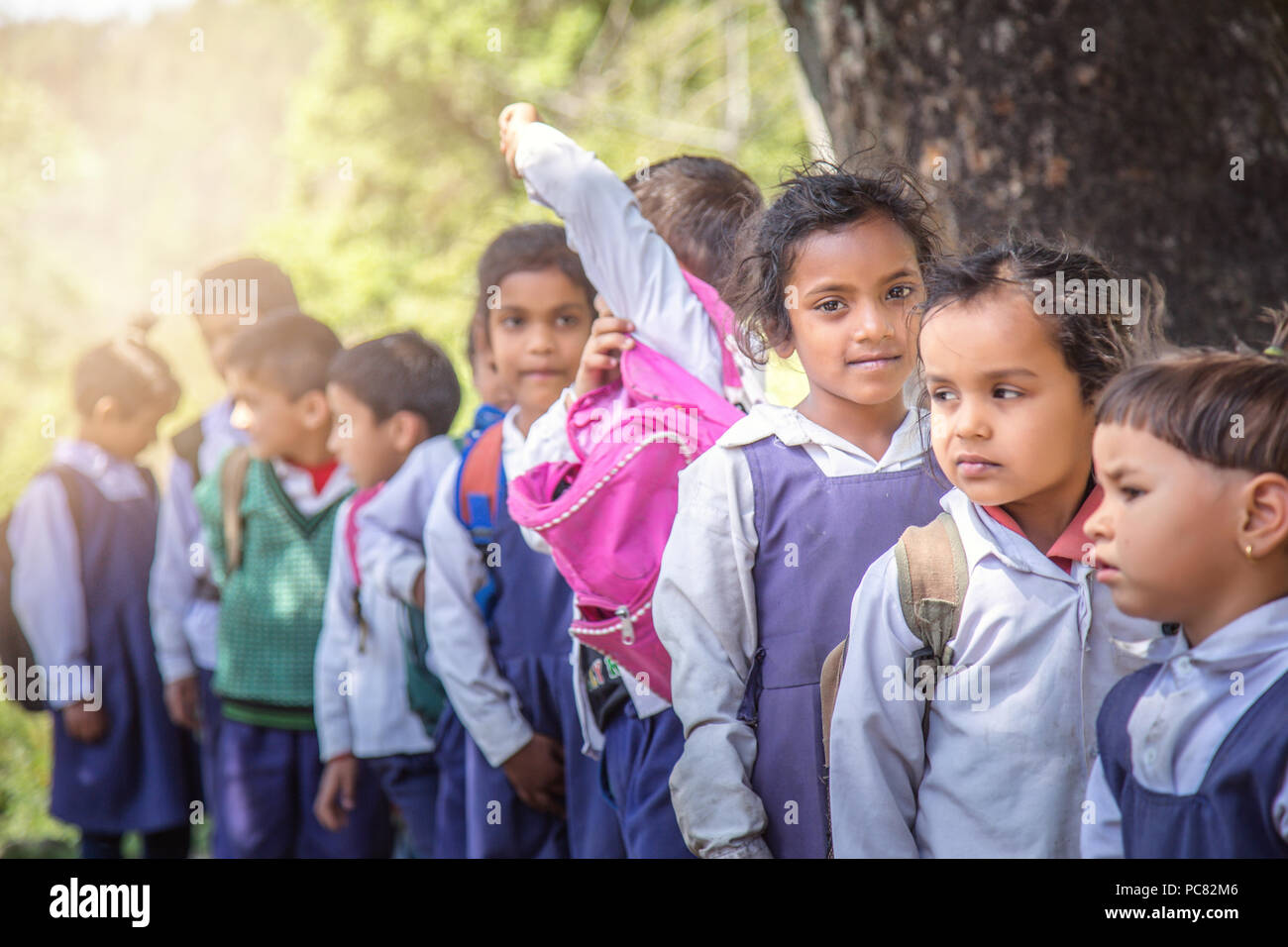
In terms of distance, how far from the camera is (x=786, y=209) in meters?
2.14

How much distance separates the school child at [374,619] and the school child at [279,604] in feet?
0.23

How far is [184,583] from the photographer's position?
4023mm

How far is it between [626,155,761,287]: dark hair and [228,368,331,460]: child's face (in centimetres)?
135

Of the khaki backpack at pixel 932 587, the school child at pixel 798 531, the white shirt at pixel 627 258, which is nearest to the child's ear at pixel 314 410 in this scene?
the white shirt at pixel 627 258

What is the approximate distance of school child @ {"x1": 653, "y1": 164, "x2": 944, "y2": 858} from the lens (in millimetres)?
2049

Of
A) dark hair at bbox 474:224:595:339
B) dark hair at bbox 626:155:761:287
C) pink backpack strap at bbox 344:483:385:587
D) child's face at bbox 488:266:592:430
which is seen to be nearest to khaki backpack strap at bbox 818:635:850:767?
dark hair at bbox 626:155:761:287

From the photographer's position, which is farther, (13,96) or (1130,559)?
(13,96)

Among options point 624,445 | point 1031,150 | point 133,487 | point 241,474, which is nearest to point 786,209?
point 624,445

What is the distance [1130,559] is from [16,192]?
9938mm

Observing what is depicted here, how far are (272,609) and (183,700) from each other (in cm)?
73

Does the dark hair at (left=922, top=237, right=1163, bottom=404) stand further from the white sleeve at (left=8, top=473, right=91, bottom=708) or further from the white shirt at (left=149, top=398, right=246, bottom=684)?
the white sleeve at (left=8, top=473, right=91, bottom=708)

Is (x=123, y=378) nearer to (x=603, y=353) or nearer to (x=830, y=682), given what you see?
Result: (x=603, y=353)

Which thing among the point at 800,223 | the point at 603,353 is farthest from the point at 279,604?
the point at 800,223

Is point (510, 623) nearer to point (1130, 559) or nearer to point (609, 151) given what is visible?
point (1130, 559)
